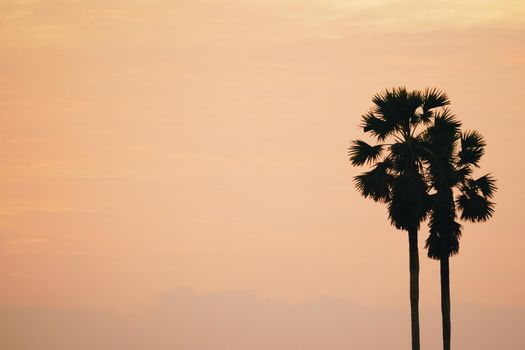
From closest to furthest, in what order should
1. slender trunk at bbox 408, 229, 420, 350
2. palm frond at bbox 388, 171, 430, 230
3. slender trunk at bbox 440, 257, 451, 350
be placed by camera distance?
slender trunk at bbox 408, 229, 420, 350 → slender trunk at bbox 440, 257, 451, 350 → palm frond at bbox 388, 171, 430, 230

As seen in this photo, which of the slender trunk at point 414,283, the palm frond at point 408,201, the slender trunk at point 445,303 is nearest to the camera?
the slender trunk at point 414,283

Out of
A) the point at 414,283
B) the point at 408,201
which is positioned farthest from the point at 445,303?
the point at 408,201

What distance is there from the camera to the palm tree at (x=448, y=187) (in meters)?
55.3

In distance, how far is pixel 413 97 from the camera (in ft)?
188

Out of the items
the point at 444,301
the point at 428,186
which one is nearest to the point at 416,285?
the point at 444,301

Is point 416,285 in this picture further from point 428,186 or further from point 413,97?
point 413,97

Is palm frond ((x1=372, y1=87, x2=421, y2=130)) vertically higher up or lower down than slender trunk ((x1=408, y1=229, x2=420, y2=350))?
higher up

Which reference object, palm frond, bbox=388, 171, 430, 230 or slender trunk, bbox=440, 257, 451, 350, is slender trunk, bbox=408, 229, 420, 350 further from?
slender trunk, bbox=440, 257, 451, 350

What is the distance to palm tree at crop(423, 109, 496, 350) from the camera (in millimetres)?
55312

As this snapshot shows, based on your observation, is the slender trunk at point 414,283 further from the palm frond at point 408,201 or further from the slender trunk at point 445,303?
the slender trunk at point 445,303

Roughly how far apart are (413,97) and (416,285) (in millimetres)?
10605

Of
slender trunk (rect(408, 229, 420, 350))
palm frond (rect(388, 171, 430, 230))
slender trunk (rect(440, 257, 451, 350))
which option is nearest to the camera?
slender trunk (rect(408, 229, 420, 350))

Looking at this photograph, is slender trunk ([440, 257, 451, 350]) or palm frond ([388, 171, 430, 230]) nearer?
slender trunk ([440, 257, 451, 350])

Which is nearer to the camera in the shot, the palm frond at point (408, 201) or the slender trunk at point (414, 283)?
the slender trunk at point (414, 283)
